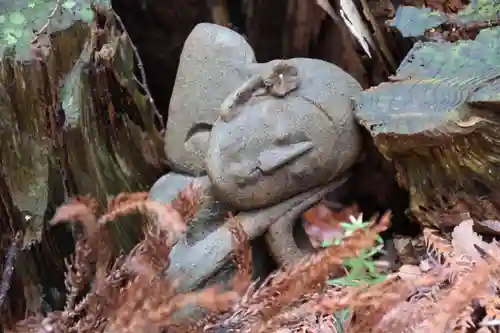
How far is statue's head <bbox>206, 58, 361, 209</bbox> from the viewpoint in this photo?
3.69 ft

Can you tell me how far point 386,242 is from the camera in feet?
4.18

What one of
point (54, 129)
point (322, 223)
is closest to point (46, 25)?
point (54, 129)

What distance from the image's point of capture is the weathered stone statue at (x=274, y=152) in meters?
1.13

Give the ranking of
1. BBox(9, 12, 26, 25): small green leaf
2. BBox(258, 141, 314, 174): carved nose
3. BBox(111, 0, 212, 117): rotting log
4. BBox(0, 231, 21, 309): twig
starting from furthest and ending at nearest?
1. BBox(111, 0, 212, 117): rotting log
2. BBox(9, 12, 26, 25): small green leaf
3. BBox(258, 141, 314, 174): carved nose
4. BBox(0, 231, 21, 309): twig

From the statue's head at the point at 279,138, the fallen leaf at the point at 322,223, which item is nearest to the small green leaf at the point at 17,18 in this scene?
the statue's head at the point at 279,138

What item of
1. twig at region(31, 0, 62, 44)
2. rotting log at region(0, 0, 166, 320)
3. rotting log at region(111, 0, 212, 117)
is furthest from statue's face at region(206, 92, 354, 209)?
rotting log at region(111, 0, 212, 117)

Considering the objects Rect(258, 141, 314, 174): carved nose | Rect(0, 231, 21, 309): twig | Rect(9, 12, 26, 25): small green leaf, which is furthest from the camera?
Rect(9, 12, 26, 25): small green leaf

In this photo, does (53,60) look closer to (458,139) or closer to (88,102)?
(88,102)

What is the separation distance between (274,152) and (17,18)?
1.86ft

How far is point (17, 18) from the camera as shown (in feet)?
4.06

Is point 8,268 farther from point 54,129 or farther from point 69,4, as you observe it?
point 69,4

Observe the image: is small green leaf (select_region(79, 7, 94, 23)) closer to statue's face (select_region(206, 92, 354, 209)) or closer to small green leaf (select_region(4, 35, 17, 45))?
small green leaf (select_region(4, 35, 17, 45))

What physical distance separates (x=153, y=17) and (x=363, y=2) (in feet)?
1.85

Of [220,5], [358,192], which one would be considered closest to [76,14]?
[220,5]
